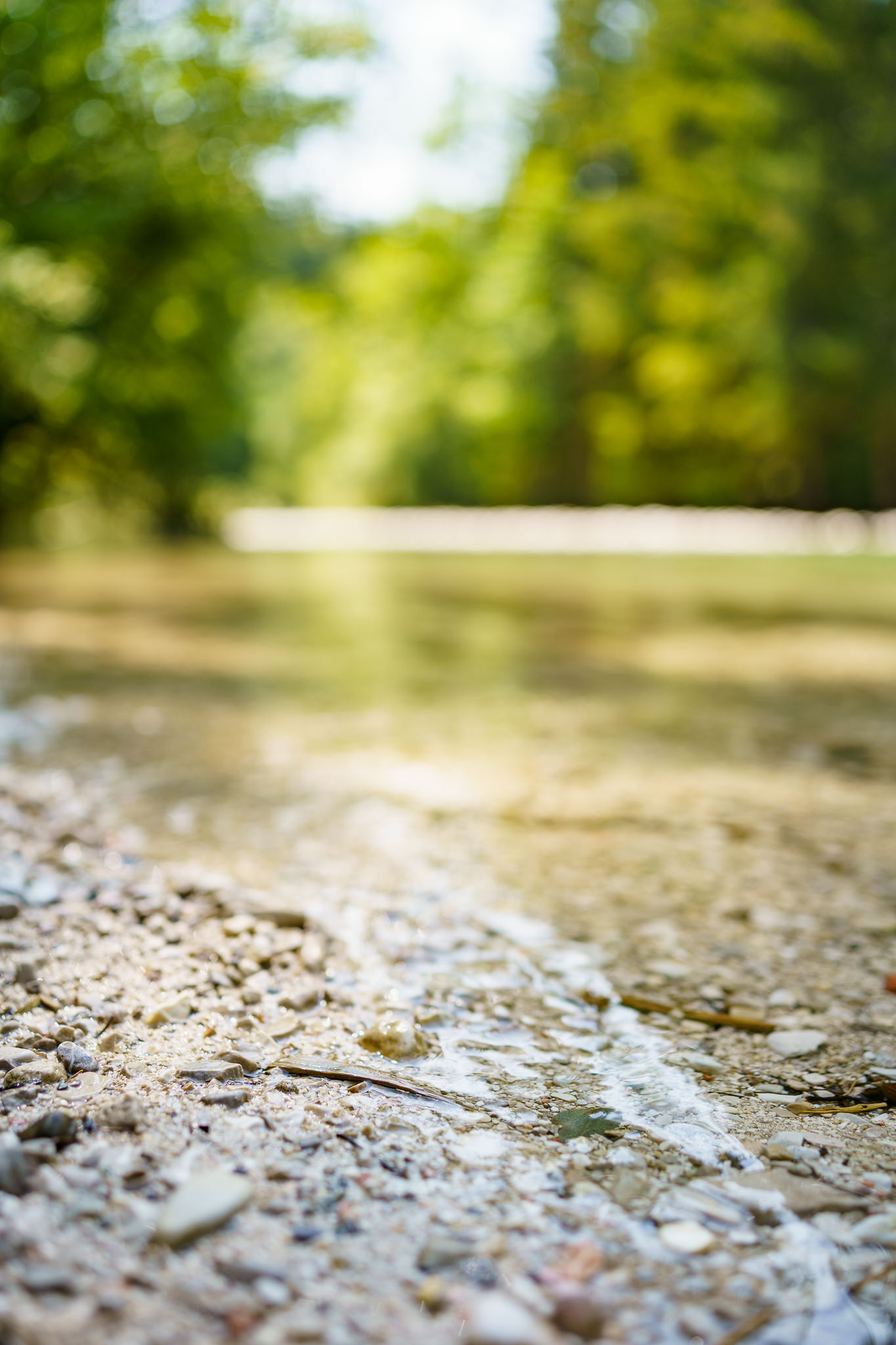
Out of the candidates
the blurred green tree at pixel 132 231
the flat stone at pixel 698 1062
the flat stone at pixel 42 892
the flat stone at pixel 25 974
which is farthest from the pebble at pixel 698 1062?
the blurred green tree at pixel 132 231

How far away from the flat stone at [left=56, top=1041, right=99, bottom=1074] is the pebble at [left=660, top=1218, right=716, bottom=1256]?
2.16ft

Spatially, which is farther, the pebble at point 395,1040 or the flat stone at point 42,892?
the flat stone at point 42,892

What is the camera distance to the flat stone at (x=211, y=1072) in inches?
49.8

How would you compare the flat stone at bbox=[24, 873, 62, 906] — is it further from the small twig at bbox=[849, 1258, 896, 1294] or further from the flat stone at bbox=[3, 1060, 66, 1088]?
the small twig at bbox=[849, 1258, 896, 1294]

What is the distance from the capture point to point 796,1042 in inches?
56.7

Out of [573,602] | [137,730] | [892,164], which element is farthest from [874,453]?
[137,730]

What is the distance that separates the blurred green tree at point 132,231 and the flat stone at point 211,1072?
8.13 m

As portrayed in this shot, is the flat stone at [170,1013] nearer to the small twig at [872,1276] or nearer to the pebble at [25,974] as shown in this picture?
the pebble at [25,974]

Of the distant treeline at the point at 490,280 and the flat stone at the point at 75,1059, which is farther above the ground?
the distant treeline at the point at 490,280

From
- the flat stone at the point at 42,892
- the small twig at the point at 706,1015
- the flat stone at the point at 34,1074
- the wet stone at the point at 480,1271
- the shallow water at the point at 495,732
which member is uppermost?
the wet stone at the point at 480,1271

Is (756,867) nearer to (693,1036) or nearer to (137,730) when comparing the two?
(693,1036)

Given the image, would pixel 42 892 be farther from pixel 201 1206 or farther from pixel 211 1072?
pixel 201 1206

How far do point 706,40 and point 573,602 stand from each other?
16.7m

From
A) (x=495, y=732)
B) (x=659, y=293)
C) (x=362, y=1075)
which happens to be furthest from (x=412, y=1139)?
(x=659, y=293)
